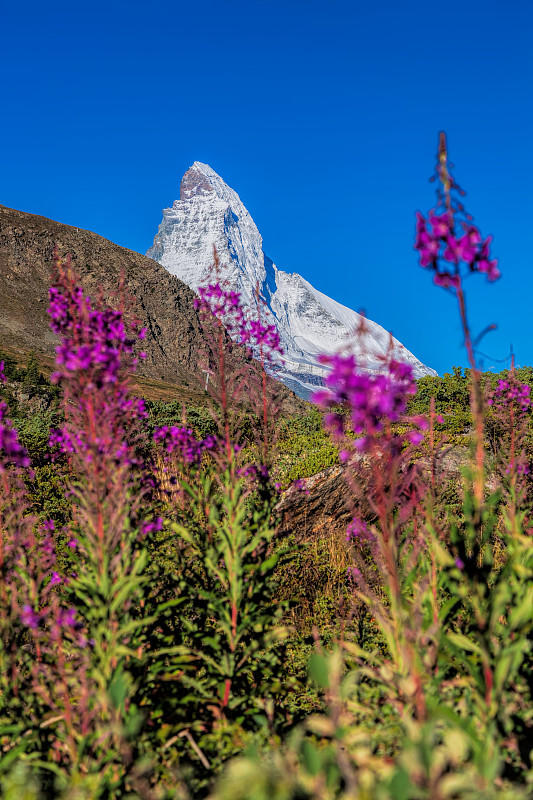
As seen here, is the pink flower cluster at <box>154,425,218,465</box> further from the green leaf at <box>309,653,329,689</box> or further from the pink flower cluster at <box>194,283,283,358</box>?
the green leaf at <box>309,653,329,689</box>

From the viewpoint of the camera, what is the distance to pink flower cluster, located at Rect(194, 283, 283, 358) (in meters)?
4.40

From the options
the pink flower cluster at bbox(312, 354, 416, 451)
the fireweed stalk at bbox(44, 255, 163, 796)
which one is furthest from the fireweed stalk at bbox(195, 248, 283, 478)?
the pink flower cluster at bbox(312, 354, 416, 451)

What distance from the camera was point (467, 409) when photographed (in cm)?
1066

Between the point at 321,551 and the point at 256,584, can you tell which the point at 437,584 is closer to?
the point at 256,584

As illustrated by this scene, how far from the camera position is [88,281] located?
7000 centimetres

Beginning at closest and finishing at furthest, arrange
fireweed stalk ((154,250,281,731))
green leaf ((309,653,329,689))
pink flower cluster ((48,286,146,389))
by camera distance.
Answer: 1. green leaf ((309,653,329,689))
2. pink flower cluster ((48,286,146,389))
3. fireweed stalk ((154,250,281,731))

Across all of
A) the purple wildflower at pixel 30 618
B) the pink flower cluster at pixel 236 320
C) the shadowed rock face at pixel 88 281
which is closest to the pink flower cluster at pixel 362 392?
the purple wildflower at pixel 30 618

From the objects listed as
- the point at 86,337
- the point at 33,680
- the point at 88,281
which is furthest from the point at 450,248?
the point at 88,281

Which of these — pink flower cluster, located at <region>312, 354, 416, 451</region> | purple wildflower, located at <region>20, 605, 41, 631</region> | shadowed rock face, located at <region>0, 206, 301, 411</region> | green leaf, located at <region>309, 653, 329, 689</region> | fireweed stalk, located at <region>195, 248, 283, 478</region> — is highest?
shadowed rock face, located at <region>0, 206, 301, 411</region>

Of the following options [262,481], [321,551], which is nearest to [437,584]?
[262,481]

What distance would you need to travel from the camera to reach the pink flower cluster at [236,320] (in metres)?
4.40

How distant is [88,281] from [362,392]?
245 ft

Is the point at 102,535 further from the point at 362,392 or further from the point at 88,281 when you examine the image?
the point at 88,281

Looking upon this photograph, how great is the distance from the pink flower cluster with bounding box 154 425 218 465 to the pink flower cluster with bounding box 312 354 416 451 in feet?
7.76
